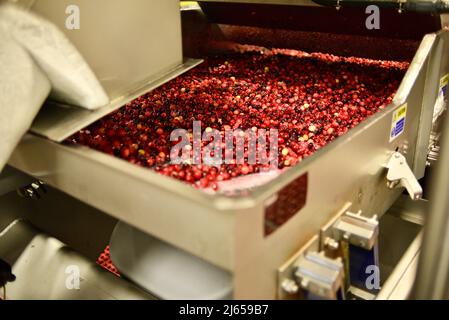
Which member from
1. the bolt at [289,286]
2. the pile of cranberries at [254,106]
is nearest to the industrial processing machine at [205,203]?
the bolt at [289,286]

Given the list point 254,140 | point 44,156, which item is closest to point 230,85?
point 254,140

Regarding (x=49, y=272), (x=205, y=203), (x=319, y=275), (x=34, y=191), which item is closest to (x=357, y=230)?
(x=319, y=275)

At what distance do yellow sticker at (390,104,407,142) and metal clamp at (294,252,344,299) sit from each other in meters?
0.68

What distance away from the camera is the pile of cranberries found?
1.39m

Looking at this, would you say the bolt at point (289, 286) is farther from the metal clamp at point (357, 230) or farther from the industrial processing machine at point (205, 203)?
the metal clamp at point (357, 230)

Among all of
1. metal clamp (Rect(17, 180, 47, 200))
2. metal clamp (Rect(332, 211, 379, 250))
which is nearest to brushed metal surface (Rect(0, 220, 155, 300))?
metal clamp (Rect(17, 180, 47, 200))

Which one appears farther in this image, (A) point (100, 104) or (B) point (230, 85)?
(B) point (230, 85)

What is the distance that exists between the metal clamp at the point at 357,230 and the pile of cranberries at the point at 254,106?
27 cm

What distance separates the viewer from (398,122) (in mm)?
1550

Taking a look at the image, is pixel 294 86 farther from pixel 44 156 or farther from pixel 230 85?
pixel 44 156

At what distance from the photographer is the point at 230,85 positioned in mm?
2312

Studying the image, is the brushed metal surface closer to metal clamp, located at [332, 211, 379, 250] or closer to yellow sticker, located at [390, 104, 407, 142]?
metal clamp, located at [332, 211, 379, 250]

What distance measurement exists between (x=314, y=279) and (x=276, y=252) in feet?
0.42

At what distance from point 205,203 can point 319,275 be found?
0.37 meters
